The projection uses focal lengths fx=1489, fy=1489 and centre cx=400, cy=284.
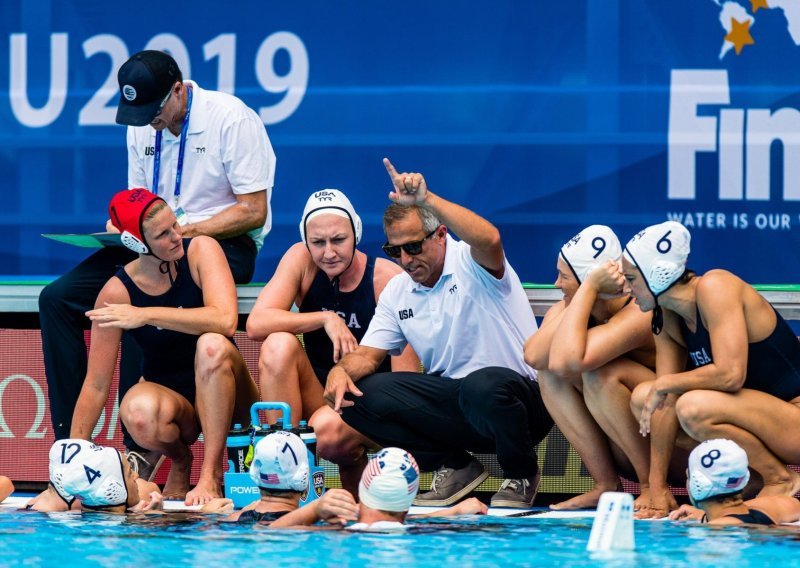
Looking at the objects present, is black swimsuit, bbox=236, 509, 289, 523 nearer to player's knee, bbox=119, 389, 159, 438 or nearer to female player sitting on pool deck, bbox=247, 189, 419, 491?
female player sitting on pool deck, bbox=247, 189, 419, 491

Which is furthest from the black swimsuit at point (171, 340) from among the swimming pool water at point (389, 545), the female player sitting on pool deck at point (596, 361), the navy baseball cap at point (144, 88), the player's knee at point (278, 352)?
the female player sitting on pool deck at point (596, 361)

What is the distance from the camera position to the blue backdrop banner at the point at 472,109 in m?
9.01

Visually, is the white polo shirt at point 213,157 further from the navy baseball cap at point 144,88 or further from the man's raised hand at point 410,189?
the man's raised hand at point 410,189

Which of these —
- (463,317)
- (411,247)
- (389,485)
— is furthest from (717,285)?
(389,485)

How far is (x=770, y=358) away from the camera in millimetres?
6102

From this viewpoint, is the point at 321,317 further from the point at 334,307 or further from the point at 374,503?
the point at 374,503

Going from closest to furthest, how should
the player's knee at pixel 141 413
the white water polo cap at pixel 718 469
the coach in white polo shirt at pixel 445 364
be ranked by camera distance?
the white water polo cap at pixel 718 469, the coach in white polo shirt at pixel 445 364, the player's knee at pixel 141 413

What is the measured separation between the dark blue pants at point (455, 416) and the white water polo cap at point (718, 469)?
101cm

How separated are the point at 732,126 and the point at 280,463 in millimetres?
4281

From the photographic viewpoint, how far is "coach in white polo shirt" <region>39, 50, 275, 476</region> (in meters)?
7.25

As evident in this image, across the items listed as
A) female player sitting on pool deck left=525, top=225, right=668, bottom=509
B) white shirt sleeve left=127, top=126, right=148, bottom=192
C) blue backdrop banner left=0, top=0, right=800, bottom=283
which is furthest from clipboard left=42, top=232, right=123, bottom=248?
blue backdrop banner left=0, top=0, right=800, bottom=283

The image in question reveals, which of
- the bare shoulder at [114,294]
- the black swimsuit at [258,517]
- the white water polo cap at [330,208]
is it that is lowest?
the black swimsuit at [258,517]

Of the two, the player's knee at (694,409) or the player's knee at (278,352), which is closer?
the player's knee at (694,409)

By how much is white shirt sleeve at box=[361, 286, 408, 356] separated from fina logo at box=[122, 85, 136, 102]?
64.6 inches
